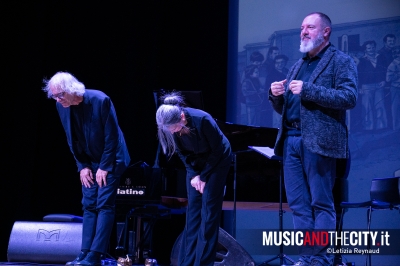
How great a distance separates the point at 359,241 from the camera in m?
3.13

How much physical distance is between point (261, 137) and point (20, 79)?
2.77 m

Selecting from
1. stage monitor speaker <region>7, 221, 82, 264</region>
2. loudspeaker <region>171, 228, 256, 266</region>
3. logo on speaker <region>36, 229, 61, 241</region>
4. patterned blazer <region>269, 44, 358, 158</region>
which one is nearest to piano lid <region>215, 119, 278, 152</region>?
loudspeaker <region>171, 228, 256, 266</region>

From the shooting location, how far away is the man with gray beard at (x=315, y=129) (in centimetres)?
262

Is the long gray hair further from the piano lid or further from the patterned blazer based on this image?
the piano lid

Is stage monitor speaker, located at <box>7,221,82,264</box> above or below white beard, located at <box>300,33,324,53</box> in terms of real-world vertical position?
below

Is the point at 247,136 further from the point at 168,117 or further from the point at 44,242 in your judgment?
the point at 44,242

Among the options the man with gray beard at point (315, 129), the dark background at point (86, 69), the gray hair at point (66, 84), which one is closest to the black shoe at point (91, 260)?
the gray hair at point (66, 84)

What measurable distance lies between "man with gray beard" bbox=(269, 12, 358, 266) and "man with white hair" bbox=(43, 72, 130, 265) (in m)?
1.29

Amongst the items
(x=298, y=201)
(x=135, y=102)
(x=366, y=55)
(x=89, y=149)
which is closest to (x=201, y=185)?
(x=298, y=201)

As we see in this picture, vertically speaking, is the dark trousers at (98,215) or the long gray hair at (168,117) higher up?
the long gray hair at (168,117)

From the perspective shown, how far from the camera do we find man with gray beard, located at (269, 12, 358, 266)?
2.62 m

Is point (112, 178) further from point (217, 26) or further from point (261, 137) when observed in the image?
point (217, 26)

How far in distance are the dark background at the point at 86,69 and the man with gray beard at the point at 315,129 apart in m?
3.20

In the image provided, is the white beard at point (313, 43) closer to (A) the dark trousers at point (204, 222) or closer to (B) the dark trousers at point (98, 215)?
(A) the dark trousers at point (204, 222)
